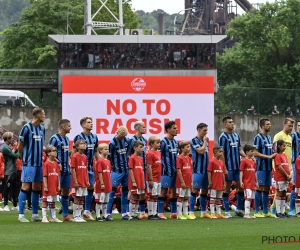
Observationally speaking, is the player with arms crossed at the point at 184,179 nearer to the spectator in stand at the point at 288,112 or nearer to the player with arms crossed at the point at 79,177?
the player with arms crossed at the point at 79,177

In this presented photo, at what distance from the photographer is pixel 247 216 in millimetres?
21172

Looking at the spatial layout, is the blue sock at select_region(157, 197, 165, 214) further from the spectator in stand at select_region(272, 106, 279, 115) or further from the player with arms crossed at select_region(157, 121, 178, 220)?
the spectator in stand at select_region(272, 106, 279, 115)

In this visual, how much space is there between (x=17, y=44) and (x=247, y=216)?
191 ft

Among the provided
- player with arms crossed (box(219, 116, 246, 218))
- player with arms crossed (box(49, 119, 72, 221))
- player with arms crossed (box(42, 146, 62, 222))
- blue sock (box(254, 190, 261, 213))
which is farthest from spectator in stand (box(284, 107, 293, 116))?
player with arms crossed (box(42, 146, 62, 222))

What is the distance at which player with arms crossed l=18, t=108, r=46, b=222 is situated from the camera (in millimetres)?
19766

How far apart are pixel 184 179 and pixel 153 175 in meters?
0.65

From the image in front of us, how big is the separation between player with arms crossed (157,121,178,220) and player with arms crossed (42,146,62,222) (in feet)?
7.45

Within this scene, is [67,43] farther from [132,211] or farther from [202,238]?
[202,238]

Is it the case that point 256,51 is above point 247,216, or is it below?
above

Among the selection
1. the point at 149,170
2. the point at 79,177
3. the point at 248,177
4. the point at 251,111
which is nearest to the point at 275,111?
the point at 251,111

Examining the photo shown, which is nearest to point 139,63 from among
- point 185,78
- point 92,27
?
point 185,78

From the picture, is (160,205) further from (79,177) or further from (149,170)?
(79,177)

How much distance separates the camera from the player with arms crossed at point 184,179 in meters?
21.1

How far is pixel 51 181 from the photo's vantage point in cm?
2003
